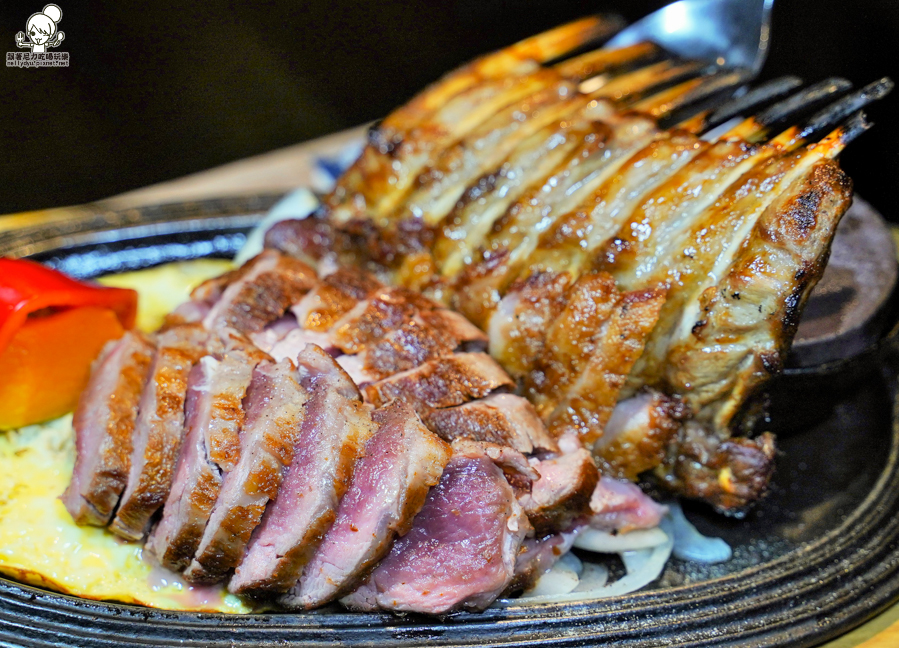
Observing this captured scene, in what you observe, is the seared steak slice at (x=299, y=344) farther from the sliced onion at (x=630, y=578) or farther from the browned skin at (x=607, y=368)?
the sliced onion at (x=630, y=578)

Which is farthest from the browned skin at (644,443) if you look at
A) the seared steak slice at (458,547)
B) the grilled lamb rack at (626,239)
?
the seared steak slice at (458,547)

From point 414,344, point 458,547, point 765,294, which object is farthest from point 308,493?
point 765,294

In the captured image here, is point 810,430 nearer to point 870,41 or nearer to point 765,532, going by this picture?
point 765,532

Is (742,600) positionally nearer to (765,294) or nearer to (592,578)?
(592,578)

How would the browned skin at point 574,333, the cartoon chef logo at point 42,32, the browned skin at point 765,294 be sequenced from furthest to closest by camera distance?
the cartoon chef logo at point 42,32 < the browned skin at point 574,333 < the browned skin at point 765,294

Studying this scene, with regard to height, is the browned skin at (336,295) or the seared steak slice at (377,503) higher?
the browned skin at (336,295)

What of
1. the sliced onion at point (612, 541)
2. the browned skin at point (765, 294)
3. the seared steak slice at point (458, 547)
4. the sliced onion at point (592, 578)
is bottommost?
the sliced onion at point (592, 578)
